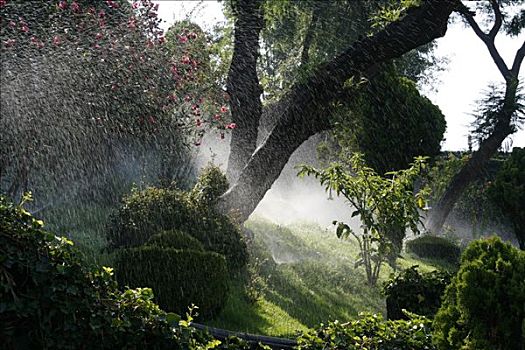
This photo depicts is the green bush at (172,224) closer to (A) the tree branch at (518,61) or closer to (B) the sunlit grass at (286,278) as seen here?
(B) the sunlit grass at (286,278)

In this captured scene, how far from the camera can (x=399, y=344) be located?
4.46 meters

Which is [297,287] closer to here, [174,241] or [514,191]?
[174,241]

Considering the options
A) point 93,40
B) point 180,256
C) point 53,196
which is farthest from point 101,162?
point 180,256

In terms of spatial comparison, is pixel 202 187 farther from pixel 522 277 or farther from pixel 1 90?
pixel 522 277

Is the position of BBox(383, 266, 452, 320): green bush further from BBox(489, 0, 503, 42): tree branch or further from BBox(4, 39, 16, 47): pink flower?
BBox(489, 0, 503, 42): tree branch

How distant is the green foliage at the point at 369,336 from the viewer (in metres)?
4.32

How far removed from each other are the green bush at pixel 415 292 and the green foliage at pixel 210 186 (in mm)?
3673

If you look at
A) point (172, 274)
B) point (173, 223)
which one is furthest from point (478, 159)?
point (172, 274)

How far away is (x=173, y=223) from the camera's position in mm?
8914

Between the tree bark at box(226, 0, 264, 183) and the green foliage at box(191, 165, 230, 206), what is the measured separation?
1.32 meters

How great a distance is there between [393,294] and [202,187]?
160 inches

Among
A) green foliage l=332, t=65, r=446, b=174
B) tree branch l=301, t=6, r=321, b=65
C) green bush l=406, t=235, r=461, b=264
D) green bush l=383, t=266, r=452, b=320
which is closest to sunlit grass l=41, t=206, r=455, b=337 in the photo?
green bush l=383, t=266, r=452, b=320

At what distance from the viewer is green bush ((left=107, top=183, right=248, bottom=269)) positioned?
8.74m

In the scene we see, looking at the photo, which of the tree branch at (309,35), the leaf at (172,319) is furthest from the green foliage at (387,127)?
the leaf at (172,319)
